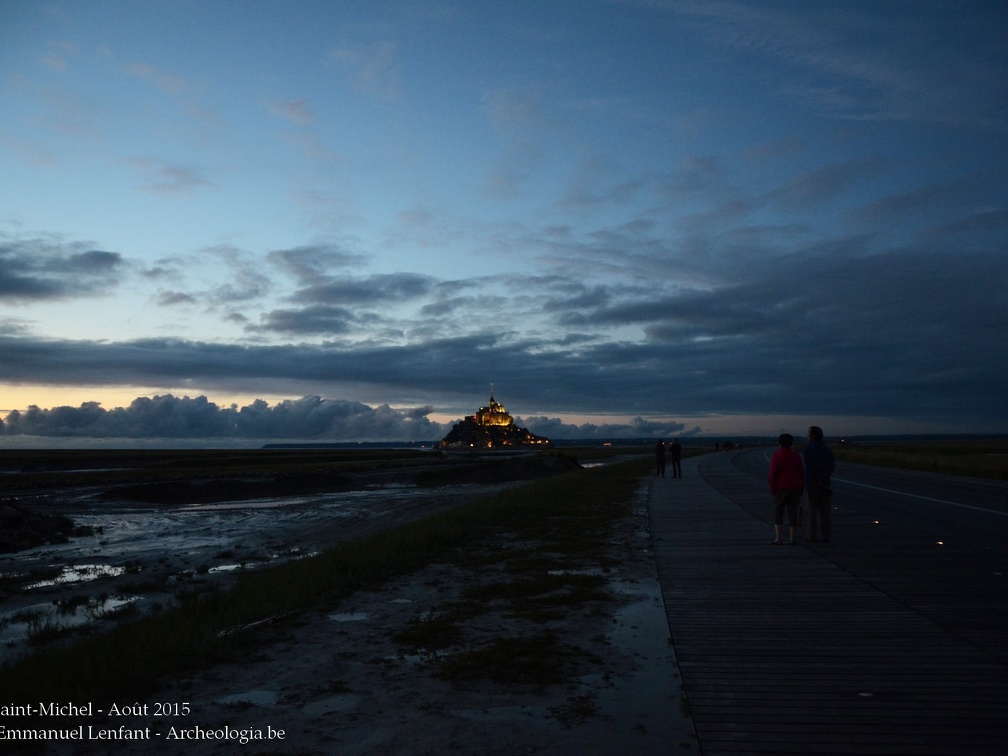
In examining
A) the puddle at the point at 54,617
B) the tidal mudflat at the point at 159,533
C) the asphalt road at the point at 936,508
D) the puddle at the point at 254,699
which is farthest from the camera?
the asphalt road at the point at 936,508

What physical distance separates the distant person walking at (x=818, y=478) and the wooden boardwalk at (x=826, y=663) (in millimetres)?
1858

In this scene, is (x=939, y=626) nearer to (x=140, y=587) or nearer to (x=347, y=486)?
(x=140, y=587)

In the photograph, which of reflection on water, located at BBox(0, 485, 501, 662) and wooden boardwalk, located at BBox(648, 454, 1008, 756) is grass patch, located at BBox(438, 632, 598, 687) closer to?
wooden boardwalk, located at BBox(648, 454, 1008, 756)

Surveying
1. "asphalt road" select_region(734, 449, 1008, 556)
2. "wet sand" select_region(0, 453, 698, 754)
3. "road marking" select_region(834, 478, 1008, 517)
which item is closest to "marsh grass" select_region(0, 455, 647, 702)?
"wet sand" select_region(0, 453, 698, 754)

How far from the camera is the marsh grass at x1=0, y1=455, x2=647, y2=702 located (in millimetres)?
6578

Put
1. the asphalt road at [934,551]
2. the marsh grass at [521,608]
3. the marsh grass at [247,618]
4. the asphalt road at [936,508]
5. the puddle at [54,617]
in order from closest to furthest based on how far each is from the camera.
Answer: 1. the marsh grass at [247,618]
2. the marsh grass at [521,608]
3. the asphalt road at [934,551]
4. the puddle at [54,617]
5. the asphalt road at [936,508]

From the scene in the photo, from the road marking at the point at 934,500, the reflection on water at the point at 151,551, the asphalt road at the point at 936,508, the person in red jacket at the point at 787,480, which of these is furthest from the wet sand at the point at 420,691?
the road marking at the point at 934,500

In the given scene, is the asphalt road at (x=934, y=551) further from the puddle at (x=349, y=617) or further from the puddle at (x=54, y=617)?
the puddle at (x=54, y=617)

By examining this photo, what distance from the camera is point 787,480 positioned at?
12.8m

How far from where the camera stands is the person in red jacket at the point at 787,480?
42.2 ft

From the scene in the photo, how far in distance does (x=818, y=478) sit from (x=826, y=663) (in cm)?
737

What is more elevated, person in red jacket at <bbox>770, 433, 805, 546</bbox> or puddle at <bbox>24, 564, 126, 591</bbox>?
person in red jacket at <bbox>770, 433, 805, 546</bbox>

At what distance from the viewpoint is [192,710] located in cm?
585

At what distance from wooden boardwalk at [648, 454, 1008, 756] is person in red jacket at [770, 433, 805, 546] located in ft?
5.13
